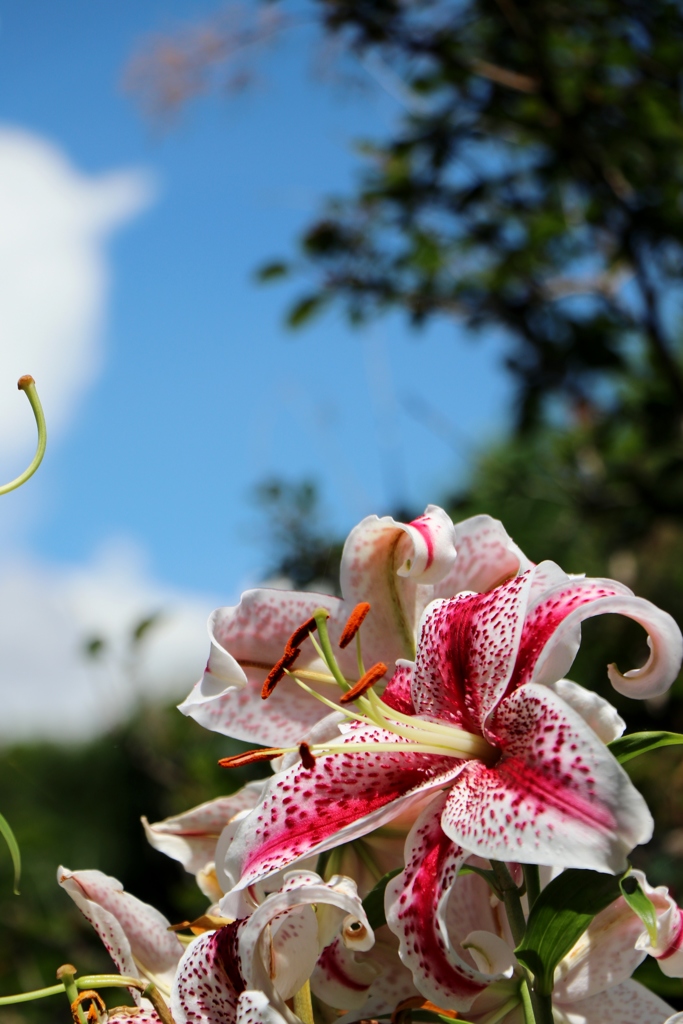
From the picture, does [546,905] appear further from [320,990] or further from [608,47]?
[608,47]

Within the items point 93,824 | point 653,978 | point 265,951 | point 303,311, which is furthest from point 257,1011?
point 93,824

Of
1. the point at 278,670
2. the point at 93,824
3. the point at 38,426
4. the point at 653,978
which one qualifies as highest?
the point at 38,426

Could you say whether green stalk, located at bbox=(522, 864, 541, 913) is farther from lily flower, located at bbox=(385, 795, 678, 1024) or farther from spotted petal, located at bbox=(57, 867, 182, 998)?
spotted petal, located at bbox=(57, 867, 182, 998)

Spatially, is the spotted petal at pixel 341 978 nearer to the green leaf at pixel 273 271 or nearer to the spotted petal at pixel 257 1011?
the spotted petal at pixel 257 1011

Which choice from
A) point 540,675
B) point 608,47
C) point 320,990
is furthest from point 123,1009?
point 608,47

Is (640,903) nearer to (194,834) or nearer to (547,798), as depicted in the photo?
(547,798)

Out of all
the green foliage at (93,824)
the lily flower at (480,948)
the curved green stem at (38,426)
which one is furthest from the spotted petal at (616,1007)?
the green foliage at (93,824)

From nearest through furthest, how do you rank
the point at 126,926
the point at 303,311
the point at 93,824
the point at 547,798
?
the point at 547,798 < the point at 126,926 < the point at 303,311 < the point at 93,824
